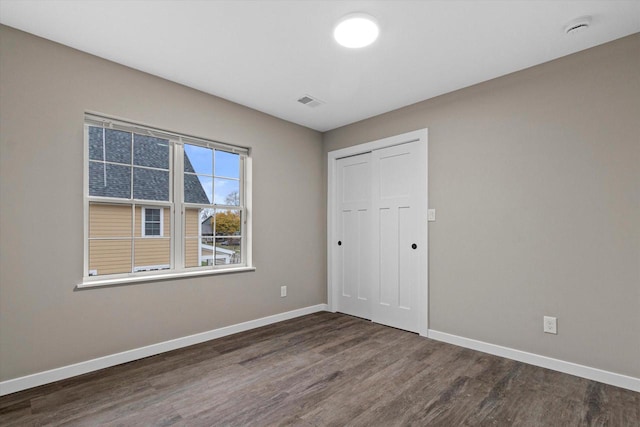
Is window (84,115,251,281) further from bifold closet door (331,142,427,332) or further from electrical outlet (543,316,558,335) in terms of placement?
electrical outlet (543,316,558,335)

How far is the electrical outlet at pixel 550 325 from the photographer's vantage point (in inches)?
103

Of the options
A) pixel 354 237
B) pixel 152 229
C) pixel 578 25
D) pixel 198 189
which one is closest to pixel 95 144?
pixel 152 229

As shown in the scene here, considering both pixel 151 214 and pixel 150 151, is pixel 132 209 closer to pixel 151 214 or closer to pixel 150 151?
pixel 151 214

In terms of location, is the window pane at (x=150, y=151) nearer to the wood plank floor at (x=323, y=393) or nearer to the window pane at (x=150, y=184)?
the window pane at (x=150, y=184)

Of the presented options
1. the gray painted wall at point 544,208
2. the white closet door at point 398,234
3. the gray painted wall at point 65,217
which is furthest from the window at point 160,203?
the gray painted wall at point 544,208

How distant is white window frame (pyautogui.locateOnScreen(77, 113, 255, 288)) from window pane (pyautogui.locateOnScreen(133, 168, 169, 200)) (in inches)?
1.9

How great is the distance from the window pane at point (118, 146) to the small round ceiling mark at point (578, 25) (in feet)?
11.6

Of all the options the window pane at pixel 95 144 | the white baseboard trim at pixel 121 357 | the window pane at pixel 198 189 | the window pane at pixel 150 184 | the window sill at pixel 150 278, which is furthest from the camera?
the window pane at pixel 198 189

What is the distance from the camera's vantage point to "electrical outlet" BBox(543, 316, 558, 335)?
2615 mm

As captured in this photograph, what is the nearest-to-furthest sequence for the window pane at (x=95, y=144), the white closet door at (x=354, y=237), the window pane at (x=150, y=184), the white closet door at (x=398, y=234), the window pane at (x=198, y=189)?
the window pane at (x=95, y=144) < the window pane at (x=150, y=184) < the window pane at (x=198, y=189) < the white closet door at (x=398, y=234) < the white closet door at (x=354, y=237)

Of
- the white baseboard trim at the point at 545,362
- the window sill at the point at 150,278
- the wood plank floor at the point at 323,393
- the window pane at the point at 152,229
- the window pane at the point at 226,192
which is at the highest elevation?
the window pane at the point at 226,192

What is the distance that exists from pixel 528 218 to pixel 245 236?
2866mm

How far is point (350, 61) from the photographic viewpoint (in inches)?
107

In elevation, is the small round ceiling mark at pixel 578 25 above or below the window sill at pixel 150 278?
above
